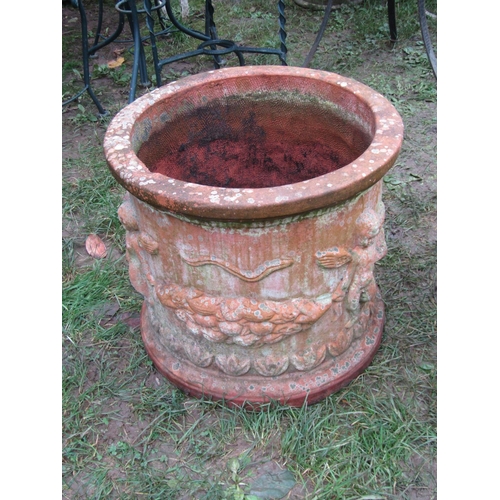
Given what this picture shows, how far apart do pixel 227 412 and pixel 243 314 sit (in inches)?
18.7

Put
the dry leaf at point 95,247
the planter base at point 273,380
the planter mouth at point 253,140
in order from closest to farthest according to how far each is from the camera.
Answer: the planter mouth at point 253,140
the planter base at point 273,380
the dry leaf at point 95,247

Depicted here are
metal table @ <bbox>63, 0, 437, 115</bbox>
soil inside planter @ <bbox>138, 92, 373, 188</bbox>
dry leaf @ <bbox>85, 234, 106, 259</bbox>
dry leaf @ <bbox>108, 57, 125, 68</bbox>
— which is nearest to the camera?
soil inside planter @ <bbox>138, 92, 373, 188</bbox>

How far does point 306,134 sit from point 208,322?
0.95 m

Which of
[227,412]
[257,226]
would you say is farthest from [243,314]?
[227,412]

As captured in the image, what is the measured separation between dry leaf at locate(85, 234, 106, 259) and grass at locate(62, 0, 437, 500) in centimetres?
4

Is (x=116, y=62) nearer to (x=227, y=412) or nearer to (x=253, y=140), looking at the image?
(x=253, y=140)

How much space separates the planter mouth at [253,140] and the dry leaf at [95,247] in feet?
2.61

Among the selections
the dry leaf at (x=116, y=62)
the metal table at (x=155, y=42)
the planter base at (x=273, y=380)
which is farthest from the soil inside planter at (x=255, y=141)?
the dry leaf at (x=116, y=62)

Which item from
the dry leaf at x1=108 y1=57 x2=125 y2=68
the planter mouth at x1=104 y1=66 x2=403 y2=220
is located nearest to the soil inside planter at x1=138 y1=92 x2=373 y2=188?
the planter mouth at x1=104 y1=66 x2=403 y2=220

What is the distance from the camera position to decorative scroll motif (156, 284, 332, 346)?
1826 millimetres

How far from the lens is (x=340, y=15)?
17.2 ft

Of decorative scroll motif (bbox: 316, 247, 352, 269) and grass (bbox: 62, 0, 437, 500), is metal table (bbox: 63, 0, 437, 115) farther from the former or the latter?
decorative scroll motif (bbox: 316, 247, 352, 269)

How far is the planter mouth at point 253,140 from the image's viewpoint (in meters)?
1.62

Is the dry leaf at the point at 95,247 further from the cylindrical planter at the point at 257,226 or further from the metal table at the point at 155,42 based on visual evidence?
the metal table at the point at 155,42
